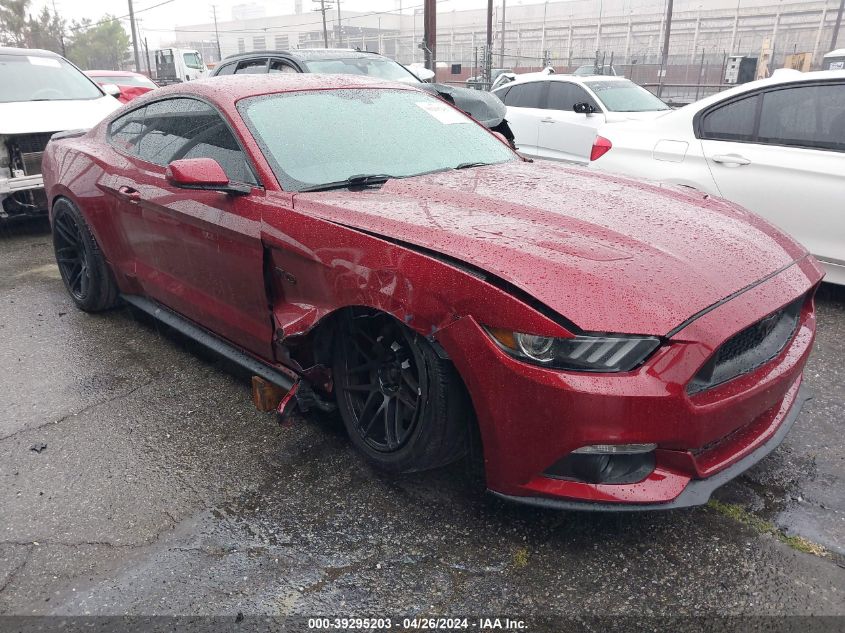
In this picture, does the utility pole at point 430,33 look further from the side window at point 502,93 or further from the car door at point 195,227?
the car door at point 195,227

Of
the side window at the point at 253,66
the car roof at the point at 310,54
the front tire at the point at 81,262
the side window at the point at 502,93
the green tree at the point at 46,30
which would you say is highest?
the green tree at the point at 46,30

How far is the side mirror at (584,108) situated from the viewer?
8.08 meters

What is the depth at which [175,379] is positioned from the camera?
369cm

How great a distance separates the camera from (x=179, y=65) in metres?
34.1

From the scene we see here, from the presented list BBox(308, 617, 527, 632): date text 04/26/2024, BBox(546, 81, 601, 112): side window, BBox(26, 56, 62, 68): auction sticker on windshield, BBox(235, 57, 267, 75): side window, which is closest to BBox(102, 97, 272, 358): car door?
BBox(308, 617, 527, 632): date text 04/26/2024

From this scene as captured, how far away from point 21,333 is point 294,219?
2.79 metres

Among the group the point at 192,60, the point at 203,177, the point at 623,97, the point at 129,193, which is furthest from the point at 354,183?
the point at 192,60

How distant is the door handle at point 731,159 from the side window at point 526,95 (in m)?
4.59

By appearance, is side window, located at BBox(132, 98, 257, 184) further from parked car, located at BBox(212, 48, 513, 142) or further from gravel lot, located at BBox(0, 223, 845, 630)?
parked car, located at BBox(212, 48, 513, 142)

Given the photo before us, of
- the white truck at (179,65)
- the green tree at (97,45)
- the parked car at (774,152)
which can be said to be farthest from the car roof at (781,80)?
the green tree at (97,45)

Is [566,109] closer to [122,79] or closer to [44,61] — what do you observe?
[44,61]

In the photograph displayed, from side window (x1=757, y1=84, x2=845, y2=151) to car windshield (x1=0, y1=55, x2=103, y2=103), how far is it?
6922 millimetres

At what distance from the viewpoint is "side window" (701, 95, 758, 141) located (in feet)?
15.3

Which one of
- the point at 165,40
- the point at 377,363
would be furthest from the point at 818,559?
the point at 165,40
